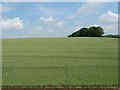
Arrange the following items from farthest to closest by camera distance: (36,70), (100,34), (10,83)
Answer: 1. (100,34)
2. (36,70)
3. (10,83)

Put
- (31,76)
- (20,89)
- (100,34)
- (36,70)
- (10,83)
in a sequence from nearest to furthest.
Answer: (20,89) < (10,83) < (31,76) < (36,70) < (100,34)

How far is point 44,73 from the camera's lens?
32.2ft

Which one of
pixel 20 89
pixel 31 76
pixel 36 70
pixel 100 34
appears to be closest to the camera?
pixel 20 89

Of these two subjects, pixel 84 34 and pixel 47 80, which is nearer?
pixel 47 80

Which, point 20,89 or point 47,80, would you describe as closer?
point 20,89

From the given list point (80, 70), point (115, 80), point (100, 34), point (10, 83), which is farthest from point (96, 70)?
point (100, 34)

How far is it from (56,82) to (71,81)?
46 cm

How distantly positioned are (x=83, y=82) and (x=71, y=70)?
1873mm

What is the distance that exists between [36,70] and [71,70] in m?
1.22

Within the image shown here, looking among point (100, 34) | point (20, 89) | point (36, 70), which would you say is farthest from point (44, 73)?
point (100, 34)

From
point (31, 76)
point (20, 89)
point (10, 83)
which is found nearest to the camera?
point (20, 89)

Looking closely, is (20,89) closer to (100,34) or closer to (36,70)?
(36,70)

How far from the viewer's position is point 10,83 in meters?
8.31

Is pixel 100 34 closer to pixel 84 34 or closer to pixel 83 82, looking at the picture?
pixel 84 34
